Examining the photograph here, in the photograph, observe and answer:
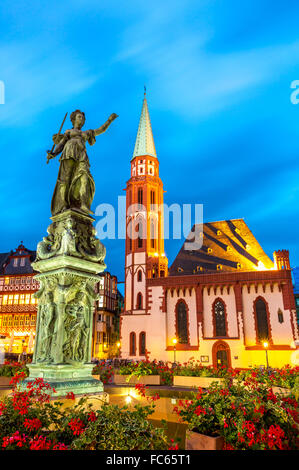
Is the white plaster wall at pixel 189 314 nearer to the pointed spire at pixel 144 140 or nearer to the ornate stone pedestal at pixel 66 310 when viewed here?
the pointed spire at pixel 144 140

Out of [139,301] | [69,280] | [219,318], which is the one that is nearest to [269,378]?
[69,280]

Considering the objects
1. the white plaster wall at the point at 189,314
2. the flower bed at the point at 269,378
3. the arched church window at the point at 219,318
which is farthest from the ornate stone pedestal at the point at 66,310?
the white plaster wall at the point at 189,314

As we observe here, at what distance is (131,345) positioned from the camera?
38.4 m

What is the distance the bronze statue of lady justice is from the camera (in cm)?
720

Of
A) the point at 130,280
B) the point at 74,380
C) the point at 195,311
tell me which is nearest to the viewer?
the point at 74,380

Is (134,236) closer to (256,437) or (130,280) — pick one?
(130,280)

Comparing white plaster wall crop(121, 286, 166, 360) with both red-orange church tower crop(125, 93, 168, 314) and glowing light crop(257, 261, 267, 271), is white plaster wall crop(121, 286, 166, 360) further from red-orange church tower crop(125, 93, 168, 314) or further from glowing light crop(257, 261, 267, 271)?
glowing light crop(257, 261, 267, 271)

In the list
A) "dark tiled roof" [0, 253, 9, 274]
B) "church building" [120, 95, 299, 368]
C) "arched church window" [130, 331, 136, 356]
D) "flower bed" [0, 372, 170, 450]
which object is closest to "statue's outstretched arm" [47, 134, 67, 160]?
"flower bed" [0, 372, 170, 450]

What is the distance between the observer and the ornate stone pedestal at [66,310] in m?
5.80

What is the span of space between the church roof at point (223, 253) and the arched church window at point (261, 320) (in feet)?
14.4

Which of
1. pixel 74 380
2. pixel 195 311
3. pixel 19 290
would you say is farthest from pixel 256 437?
pixel 19 290

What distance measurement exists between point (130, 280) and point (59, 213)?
117 ft

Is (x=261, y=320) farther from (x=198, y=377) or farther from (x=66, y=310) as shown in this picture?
(x=66, y=310)

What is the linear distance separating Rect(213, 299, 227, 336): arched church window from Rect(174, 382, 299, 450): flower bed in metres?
30.8
